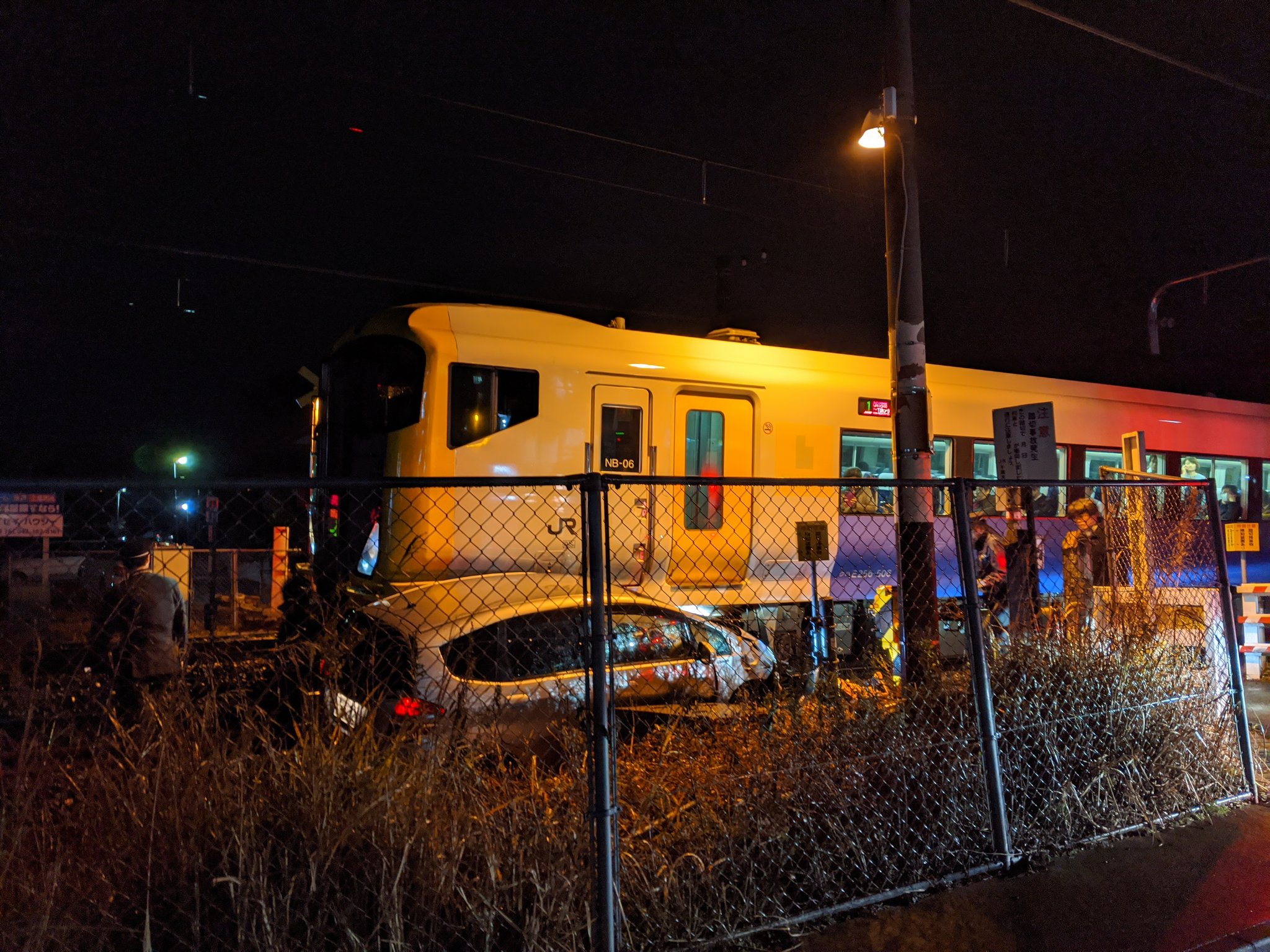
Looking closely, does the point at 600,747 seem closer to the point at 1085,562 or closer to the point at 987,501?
the point at 1085,562

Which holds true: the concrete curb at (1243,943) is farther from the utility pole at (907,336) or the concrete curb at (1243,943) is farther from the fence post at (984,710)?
the utility pole at (907,336)

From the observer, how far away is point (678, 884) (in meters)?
3.44

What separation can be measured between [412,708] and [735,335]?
21.2 feet

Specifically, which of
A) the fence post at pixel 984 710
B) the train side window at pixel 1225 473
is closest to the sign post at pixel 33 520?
the fence post at pixel 984 710

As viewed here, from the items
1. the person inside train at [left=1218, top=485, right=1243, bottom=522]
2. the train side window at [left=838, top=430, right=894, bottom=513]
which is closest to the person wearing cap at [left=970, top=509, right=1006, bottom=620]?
the train side window at [left=838, top=430, right=894, bottom=513]

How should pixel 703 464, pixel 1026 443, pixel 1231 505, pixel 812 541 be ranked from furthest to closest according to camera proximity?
pixel 1231 505, pixel 703 464, pixel 812 541, pixel 1026 443

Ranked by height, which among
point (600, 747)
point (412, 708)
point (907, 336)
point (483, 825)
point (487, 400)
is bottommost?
point (483, 825)

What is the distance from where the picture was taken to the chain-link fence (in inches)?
118

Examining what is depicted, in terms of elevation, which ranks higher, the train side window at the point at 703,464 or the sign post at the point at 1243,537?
the train side window at the point at 703,464

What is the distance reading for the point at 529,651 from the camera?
14.5 feet

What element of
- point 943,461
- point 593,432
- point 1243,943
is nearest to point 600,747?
point 1243,943

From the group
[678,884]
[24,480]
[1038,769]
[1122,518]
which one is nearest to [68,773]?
[24,480]

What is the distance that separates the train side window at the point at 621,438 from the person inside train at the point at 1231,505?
1043 centimetres

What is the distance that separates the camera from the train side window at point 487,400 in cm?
749
